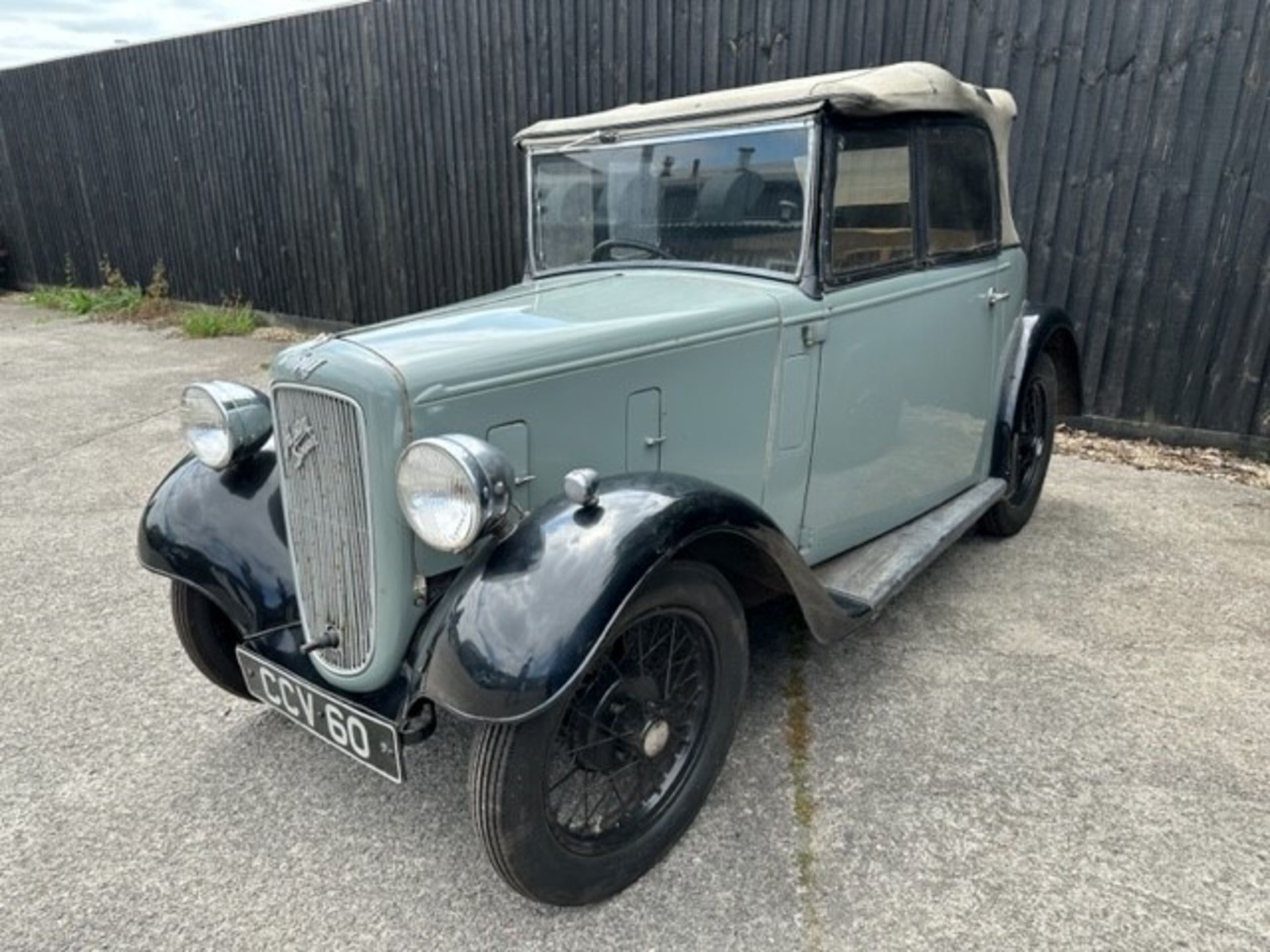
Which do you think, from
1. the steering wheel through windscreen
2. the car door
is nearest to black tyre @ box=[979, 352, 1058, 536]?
the car door

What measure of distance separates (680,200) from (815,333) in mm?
650

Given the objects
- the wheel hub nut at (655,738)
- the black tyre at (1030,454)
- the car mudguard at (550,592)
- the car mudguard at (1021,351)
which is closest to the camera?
the car mudguard at (550,592)

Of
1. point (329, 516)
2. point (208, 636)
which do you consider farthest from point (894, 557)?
point (208, 636)

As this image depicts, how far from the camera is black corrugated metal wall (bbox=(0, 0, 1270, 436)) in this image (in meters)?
4.78

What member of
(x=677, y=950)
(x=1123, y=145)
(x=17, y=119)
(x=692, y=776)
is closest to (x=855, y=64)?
(x=1123, y=145)

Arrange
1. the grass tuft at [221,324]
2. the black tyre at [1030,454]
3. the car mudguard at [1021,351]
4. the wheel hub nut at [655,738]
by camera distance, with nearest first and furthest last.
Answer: the wheel hub nut at [655,738] → the car mudguard at [1021,351] → the black tyre at [1030,454] → the grass tuft at [221,324]

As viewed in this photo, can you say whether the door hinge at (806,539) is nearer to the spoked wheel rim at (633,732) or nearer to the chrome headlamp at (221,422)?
the spoked wheel rim at (633,732)

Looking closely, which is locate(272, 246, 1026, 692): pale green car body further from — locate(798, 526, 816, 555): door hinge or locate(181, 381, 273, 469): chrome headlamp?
locate(181, 381, 273, 469): chrome headlamp

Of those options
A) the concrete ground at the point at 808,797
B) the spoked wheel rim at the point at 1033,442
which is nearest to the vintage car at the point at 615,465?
the concrete ground at the point at 808,797

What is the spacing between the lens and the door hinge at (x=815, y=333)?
8.54 ft

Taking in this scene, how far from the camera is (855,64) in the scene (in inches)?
219

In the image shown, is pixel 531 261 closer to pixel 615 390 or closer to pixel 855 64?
pixel 615 390

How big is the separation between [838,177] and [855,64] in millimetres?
3532

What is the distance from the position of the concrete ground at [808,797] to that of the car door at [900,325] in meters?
0.51
